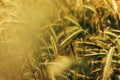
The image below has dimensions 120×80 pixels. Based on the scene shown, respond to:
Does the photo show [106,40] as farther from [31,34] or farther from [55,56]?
[31,34]

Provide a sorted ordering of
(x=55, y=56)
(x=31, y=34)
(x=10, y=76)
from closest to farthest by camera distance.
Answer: (x=31, y=34)
(x=55, y=56)
(x=10, y=76)

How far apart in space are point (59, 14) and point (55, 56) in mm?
322

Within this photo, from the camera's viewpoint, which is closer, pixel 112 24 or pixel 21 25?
pixel 21 25

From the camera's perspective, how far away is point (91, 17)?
1.99 meters

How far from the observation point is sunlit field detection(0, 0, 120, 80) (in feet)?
5.52

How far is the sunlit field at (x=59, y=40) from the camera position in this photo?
66.2 inches

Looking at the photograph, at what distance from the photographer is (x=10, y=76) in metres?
1.91

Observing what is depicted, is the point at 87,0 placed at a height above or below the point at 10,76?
above

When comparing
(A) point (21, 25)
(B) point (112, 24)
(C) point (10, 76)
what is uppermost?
(A) point (21, 25)

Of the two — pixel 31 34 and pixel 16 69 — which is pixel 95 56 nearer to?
pixel 31 34

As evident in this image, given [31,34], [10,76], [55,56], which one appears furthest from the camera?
[10,76]

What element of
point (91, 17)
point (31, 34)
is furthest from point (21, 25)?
point (91, 17)

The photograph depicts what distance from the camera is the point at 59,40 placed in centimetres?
191

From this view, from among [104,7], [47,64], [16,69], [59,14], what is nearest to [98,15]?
[104,7]
